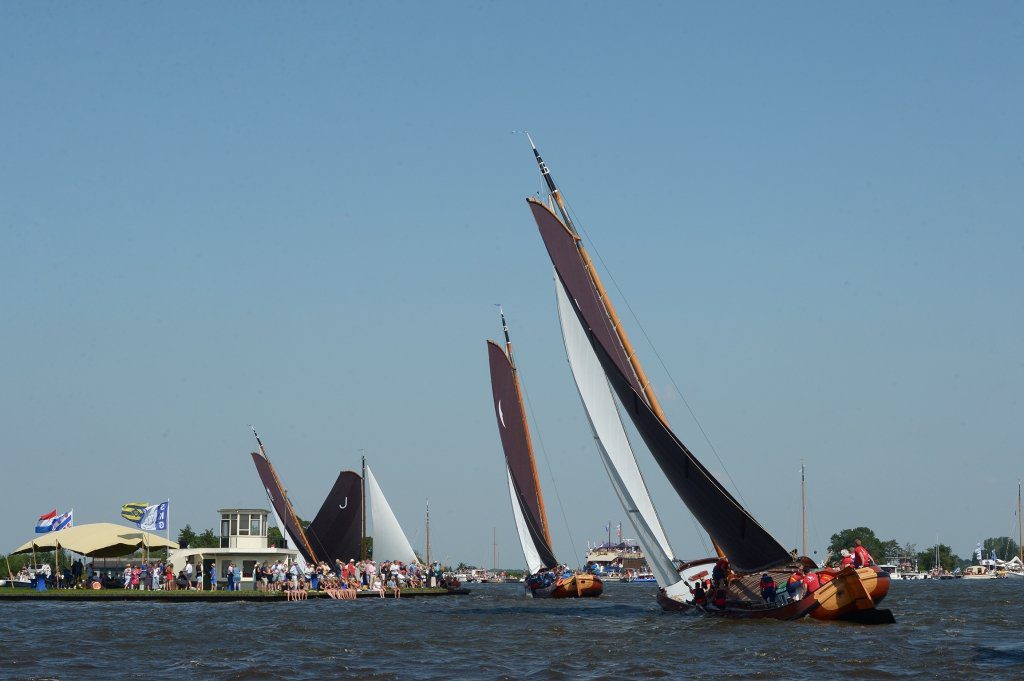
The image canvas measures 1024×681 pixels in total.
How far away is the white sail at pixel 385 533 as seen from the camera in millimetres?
70625

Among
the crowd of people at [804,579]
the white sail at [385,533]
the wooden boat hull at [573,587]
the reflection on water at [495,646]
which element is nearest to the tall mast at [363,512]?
the white sail at [385,533]

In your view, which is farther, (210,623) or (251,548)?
(251,548)

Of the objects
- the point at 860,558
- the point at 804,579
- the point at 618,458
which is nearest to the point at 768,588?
the point at 804,579

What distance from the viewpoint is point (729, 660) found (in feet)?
89.3

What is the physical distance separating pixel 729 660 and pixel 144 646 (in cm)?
1515

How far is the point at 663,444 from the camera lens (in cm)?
3822

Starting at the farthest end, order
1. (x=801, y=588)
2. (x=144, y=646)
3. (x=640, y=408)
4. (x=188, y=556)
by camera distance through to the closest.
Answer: (x=188, y=556), (x=640, y=408), (x=801, y=588), (x=144, y=646)

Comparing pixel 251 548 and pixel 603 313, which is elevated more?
pixel 603 313

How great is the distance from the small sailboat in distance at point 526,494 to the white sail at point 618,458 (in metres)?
23.4

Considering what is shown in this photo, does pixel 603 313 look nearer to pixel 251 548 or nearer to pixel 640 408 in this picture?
pixel 640 408

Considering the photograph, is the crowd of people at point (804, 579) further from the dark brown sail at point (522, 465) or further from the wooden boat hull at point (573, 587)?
the dark brown sail at point (522, 465)

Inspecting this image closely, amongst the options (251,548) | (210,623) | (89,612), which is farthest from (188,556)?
(210,623)

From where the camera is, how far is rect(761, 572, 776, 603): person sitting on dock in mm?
35219

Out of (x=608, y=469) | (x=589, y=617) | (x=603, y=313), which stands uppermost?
(x=603, y=313)
